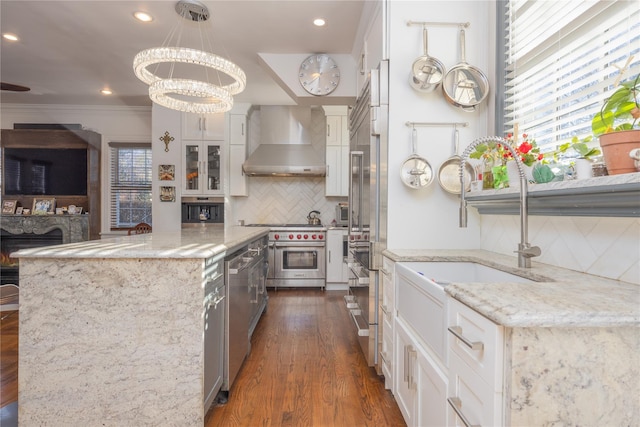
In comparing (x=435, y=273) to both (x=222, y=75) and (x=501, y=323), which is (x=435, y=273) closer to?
(x=501, y=323)

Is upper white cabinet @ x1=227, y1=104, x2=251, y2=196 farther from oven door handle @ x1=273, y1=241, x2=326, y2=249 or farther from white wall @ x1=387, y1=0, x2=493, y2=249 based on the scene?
white wall @ x1=387, y1=0, x2=493, y2=249

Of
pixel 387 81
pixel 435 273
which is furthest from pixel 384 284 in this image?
pixel 387 81

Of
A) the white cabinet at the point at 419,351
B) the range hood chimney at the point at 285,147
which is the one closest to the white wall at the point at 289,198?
the range hood chimney at the point at 285,147

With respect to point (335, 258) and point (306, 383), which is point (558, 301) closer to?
point (306, 383)

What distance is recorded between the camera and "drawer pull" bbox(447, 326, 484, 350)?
815 mm

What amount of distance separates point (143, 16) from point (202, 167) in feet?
6.99

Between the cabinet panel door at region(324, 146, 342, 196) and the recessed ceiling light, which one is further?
the cabinet panel door at region(324, 146, 342, 196)

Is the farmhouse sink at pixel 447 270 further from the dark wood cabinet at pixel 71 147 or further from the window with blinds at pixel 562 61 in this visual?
the dark wood cabinet at pixel 71 147

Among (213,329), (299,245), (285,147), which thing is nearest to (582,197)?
(213,329)

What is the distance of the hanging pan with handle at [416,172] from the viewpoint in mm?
1984

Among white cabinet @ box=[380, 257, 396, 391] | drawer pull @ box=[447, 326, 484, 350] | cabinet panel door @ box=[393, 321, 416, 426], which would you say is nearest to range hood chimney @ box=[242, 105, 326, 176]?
white cabinet @ box=[380, 257, 396, 391]

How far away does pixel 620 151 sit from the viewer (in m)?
1.01

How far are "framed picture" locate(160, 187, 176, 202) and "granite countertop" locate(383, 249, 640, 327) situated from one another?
14.3ft

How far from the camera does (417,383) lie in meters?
1.35
